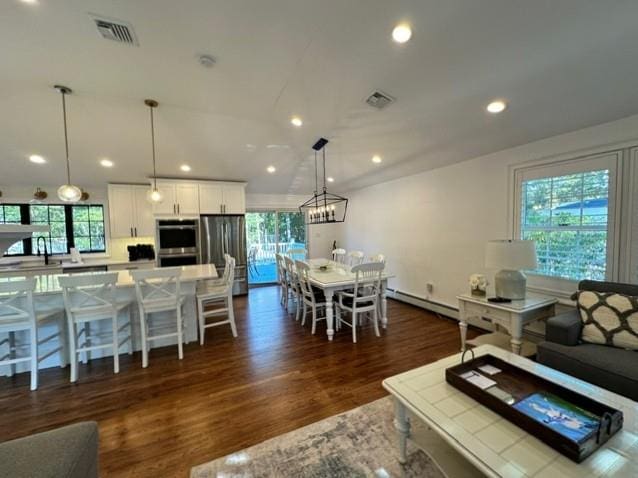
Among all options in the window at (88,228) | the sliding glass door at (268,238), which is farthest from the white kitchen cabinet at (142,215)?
the sliding glass door at (268,238)

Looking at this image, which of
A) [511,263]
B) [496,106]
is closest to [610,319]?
[511,263]

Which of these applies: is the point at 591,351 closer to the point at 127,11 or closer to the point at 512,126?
the point at 512,126

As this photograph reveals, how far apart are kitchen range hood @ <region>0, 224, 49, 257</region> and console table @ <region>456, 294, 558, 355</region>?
3.36 m

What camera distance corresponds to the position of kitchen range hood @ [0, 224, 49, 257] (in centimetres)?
102

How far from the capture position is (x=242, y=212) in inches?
225

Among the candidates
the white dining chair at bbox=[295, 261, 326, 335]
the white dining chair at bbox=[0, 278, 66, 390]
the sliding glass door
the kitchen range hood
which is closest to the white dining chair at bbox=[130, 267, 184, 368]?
the white dining chair at bbox=[0, 278, 66, 390]

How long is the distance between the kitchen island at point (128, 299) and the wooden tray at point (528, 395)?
2.88m

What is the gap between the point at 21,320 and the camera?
2.47 m

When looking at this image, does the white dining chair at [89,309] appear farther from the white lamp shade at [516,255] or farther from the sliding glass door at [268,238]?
the white lamp shade at [516,255]

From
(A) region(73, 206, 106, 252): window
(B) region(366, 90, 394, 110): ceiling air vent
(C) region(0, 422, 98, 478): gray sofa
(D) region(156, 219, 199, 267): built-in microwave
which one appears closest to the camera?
(C) region(0, 422, 98, 478): gray sofa

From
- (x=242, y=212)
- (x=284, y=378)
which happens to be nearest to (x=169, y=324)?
(x=284, y=378)

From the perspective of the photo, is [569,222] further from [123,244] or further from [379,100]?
[123,244]

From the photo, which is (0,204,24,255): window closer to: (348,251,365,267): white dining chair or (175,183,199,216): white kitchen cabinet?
(175,183,199,216): white kitchen cabinet

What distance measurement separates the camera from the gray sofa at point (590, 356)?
5.66 ft
